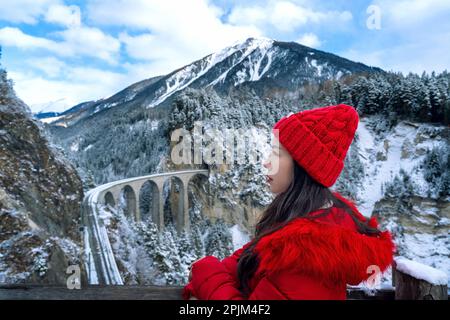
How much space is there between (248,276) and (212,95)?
40.3 meters

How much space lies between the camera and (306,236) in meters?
1.17

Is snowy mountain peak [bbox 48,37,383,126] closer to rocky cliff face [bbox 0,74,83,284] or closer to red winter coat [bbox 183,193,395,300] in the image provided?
rocky cliff face [bbox 0,74,83,284]

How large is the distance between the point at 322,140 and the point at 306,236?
1.55 ft

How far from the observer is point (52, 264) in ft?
25.9

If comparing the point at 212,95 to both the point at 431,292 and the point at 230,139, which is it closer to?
the point at 230,139

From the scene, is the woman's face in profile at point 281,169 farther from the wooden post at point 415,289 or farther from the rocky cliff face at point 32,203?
the rocky cliff face at point 32,203

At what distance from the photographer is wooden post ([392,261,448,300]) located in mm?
1484

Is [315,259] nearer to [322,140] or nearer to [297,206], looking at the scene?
[297,206]

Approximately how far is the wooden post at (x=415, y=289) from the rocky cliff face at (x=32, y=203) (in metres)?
7.44

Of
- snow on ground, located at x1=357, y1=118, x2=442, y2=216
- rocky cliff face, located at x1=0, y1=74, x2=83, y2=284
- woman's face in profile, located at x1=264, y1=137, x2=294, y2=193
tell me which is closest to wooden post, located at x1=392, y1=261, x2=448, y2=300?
woman's face in profile, located at x1=264, y1=137, x2=294, y2=193

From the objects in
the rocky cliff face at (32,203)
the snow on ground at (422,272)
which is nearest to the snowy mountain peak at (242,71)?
the rocky cliff face at (32,203)

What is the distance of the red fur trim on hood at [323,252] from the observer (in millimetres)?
1118

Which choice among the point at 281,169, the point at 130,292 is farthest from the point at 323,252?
the point at 130,292

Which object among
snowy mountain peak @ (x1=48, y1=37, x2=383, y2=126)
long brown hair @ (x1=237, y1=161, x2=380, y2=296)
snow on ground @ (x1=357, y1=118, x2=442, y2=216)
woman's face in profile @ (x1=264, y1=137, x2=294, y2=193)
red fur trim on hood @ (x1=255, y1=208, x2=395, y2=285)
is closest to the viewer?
red fur trim on hood @ (x1=255, y1=208, x2=395, y2=285)
